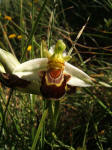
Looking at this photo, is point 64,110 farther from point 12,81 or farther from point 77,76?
point 12,81

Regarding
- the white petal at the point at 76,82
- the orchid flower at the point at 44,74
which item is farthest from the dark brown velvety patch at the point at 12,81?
the white petal at the point at 76,82

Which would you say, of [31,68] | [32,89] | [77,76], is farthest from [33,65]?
[77,76]

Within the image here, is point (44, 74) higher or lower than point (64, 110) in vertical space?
higher

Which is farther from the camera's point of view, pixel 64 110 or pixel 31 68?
pixel 64 110

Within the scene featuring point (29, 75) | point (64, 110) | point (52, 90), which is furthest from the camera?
point (64, 110)

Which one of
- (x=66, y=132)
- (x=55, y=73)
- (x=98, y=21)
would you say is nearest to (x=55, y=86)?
(x=55, y=73)

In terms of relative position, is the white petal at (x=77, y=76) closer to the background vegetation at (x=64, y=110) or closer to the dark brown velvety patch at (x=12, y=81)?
the background vegetation at (x=64, y=110)

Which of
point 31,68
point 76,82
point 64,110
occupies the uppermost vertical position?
point 31,68

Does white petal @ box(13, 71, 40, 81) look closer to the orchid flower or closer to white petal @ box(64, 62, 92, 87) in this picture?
the orchid flower
